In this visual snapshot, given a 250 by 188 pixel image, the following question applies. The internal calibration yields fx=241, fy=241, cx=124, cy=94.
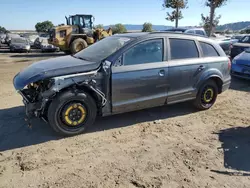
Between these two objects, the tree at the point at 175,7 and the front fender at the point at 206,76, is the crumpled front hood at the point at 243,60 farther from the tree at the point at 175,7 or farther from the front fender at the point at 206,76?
the tree at the point at 175,7

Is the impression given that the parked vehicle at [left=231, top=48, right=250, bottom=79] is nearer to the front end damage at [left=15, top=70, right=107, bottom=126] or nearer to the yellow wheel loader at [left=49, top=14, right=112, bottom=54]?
the front end damage at [left=15, top=70, right=107, bottom=126]

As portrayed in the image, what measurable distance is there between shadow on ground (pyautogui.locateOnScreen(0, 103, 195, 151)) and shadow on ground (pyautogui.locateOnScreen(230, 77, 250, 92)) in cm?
288

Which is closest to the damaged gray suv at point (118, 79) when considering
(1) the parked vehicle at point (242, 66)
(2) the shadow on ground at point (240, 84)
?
(2) the shadow on ground at point (240, 84)

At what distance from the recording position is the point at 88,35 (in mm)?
17547

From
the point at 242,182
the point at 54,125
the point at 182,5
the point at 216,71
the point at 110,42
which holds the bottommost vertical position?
the point at 242,182

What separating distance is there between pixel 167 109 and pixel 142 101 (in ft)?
4.09

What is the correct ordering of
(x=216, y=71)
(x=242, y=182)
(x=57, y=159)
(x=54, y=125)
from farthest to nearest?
1. (x=216, y=71)
2. (x=54, y=125)
3. (x=57, y=159)
4. (x=242, y=182)

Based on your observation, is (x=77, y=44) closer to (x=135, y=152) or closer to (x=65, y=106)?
(x=65, y=106)

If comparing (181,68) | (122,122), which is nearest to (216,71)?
(181,68)

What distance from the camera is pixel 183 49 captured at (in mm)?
5043

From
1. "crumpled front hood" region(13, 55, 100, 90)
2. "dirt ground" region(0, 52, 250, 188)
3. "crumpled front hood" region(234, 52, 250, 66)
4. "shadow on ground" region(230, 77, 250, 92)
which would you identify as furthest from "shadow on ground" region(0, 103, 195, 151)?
"crumpled front hood" region(234, 52, 250, 66)

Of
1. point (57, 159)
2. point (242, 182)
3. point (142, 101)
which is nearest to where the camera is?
point (242, 182)

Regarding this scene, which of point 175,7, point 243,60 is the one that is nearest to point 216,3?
point 175,7

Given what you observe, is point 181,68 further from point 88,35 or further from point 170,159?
point 88,35
